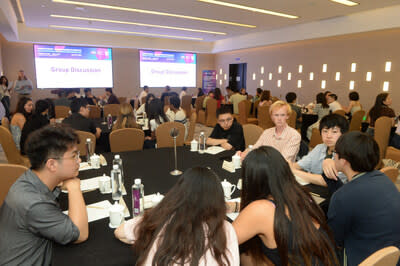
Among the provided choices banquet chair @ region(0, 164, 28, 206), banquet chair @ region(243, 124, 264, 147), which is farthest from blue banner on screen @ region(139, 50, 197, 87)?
banquet chair @ region(0, 164, 28, 206)

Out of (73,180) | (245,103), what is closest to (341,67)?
(245,103)

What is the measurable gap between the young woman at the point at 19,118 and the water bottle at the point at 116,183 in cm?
311

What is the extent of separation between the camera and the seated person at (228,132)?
135 inches

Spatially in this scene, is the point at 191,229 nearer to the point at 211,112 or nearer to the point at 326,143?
the point at 326,143

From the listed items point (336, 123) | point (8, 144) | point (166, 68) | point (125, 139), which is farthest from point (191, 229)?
point (166, 68)

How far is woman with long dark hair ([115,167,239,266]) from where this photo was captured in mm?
959

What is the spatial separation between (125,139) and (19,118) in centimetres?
189

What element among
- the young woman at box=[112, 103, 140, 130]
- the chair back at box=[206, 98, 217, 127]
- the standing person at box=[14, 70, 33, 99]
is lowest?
the chair back at box=[206, 98, 217, 127]

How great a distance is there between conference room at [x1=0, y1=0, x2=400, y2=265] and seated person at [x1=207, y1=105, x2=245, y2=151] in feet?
0.14

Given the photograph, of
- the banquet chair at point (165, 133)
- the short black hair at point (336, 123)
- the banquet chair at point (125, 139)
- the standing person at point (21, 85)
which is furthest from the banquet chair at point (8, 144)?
the standing person at point (21, 85)

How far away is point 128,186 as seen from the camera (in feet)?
6.61

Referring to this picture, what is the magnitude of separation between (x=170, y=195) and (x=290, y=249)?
0.56m

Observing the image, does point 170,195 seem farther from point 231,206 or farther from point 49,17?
point 49,17

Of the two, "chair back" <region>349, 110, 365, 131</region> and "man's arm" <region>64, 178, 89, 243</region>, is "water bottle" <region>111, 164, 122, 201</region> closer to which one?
"man's arm" <region>64, 178, 89, 243</region>
